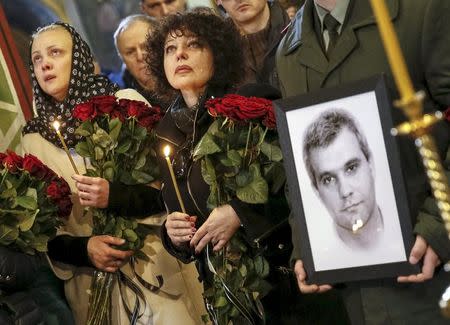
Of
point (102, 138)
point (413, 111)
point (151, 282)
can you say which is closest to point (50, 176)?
point (102, 138)

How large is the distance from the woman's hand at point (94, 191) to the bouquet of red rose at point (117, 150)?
51mm

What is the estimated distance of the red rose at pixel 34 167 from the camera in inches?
115

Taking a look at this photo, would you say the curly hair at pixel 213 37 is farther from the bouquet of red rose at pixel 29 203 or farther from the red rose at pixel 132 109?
the bouquet of red rose at pixel 29 203

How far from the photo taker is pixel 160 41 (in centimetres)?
303

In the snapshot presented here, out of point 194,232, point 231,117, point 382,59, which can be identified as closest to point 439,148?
point 382,59

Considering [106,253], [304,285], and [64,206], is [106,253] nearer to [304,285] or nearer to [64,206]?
[64,206]

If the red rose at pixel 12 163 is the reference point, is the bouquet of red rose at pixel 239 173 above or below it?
below

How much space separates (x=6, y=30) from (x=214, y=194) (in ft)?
6.39

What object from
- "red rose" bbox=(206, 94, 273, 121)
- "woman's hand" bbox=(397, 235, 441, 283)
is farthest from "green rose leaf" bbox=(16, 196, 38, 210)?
"woman's hand" bbox=(397, 235, 441, 283)

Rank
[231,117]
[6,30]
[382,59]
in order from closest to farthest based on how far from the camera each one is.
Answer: [382,59], [231,117], [6,30]

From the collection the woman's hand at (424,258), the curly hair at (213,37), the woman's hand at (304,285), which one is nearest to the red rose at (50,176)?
the curly hair at (213,37)

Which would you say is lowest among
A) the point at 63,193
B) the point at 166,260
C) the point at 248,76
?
the point at 166,260

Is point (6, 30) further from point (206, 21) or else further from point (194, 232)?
point (194, 232)

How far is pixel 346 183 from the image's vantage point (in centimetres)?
184
